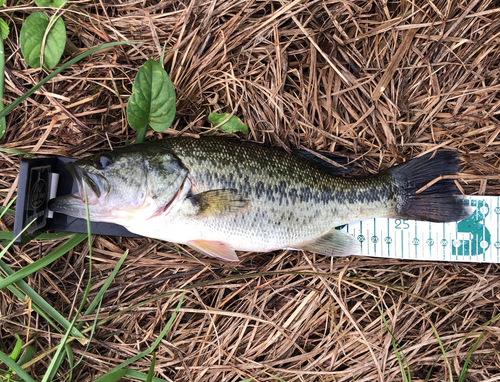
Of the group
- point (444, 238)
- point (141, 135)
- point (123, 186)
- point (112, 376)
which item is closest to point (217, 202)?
point (123, 186)

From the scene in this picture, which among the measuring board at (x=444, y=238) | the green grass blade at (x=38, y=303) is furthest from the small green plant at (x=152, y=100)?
the measuring board at (x=444, y=238)

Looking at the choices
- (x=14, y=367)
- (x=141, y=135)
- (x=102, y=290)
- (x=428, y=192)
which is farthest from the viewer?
(x=428, y=192)

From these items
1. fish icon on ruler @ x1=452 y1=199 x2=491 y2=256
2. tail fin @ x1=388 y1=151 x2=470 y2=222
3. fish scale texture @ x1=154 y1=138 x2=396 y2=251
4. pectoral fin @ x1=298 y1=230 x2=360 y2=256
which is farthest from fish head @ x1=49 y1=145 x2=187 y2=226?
fish icon on ruler @ x1=452 y1=199 x2=491 y2=256

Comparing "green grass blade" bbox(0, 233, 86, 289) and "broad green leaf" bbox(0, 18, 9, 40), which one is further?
"broad green leaf" bbox(0, 18, 9, 40)

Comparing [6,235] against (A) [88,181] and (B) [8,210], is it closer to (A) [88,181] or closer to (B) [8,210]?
(B) [8,210]

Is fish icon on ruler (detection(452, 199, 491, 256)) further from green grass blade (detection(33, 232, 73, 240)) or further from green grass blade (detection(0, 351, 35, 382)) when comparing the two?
green grass blade (detection(0, 351, 35, 382))

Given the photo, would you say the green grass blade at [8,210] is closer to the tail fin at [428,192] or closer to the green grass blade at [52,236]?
the green grass blade at [52,236]
